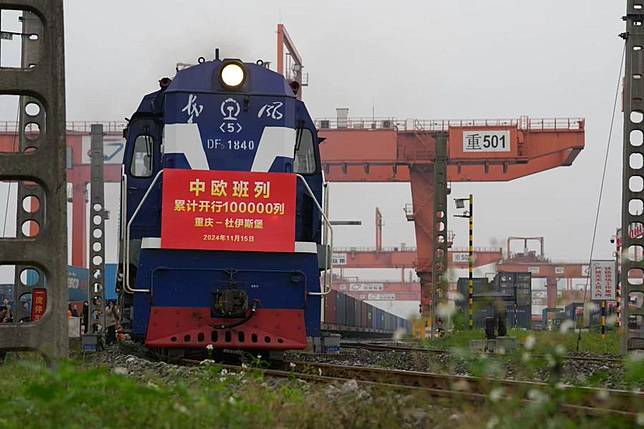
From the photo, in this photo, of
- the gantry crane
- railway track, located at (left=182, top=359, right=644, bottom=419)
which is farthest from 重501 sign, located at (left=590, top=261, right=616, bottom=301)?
railway track, located at (left=182, top=359, right=644, bottom=419)

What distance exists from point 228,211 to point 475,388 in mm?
3801

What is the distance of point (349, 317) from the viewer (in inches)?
1340

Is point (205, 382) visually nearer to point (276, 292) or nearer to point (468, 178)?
point (276, 292)

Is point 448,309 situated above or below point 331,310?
above

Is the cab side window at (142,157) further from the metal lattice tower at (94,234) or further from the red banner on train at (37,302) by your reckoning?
the metal lattice tower at (94,234)

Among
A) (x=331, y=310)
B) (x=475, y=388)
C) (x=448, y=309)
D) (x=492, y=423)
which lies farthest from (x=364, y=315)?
(x=492, y=423)

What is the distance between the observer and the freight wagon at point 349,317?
30.3 metres

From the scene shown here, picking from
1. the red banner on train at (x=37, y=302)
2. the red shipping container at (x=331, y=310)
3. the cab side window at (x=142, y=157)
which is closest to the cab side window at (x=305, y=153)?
the cab side window at (x=142, y=157)

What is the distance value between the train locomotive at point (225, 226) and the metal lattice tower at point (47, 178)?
2.53 metres

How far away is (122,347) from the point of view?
1574 cm

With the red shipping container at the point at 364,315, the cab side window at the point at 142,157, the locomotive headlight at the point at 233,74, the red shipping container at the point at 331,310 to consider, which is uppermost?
the locomotive headlight at the point at 233,74

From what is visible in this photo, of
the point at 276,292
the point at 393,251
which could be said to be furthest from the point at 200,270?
the point at 393,251

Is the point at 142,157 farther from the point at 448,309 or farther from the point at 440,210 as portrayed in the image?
the point at 440,210

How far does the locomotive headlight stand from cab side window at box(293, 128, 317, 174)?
0.93 metres
